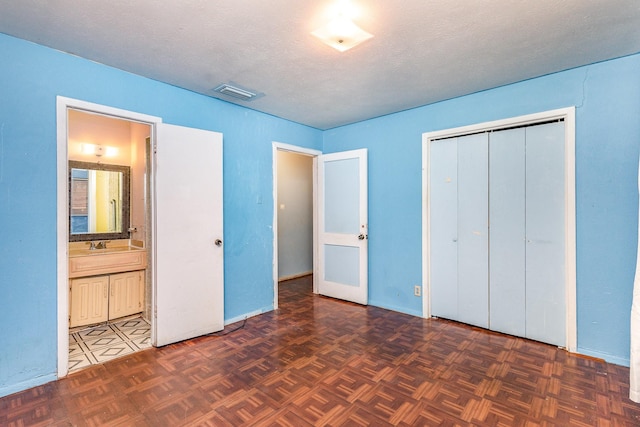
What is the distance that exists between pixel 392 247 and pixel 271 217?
5.38ft

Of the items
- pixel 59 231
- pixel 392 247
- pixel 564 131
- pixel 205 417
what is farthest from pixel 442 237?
pixel 59 231

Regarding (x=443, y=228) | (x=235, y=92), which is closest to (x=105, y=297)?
(x=235, y=92)

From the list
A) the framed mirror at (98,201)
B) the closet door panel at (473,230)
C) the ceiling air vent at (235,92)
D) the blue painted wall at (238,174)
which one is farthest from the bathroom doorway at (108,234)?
the closet door panel at (473,230)

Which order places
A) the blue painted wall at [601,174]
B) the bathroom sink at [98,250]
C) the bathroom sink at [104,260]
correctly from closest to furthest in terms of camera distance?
1. the blue painted wall at [601,174]
2. the bathroom sink at [104,260]
3. the bathroom sink at [98,250]

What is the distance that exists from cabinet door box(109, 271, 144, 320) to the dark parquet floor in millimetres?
1059

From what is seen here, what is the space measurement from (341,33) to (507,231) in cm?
253

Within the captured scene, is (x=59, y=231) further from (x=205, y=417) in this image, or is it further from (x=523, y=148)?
(x=523, y=148)

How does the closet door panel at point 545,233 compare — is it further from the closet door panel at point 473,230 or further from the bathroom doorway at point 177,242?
the bathroom doorway at point 177,242

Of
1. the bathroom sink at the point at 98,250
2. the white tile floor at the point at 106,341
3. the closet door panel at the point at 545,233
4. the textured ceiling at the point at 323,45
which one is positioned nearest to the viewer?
the textured ceiling at the point at 323,45

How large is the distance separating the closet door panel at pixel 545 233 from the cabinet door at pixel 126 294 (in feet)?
14.2

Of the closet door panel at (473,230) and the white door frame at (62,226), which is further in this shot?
the closet door panel at (473,230)

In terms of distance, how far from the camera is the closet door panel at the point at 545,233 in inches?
111

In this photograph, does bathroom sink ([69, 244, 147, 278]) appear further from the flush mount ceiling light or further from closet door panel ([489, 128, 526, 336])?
closet door panel ([489, 128, 526, 336])

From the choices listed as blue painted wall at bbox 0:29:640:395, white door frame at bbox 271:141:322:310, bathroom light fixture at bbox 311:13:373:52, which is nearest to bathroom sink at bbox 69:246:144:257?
blue painted wall at bbox 0:29:640:395
